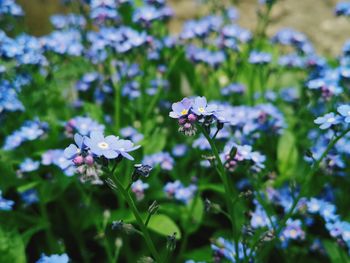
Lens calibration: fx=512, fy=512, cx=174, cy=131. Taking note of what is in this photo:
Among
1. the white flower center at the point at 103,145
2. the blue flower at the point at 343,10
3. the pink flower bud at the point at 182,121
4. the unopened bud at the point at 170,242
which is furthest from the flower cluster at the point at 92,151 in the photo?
the blue flower at the point at 343,10

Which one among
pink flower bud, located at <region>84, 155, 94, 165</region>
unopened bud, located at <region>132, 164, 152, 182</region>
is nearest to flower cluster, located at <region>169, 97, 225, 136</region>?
unopened bud, located at <region>132, 164, 152, 182</region>

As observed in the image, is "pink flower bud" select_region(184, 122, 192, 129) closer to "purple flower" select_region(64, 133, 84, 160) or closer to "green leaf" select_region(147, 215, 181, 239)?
"purple flower" select_region(64, 133, 84, 160)

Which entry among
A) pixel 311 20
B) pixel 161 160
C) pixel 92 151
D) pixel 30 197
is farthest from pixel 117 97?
pixel 311 20

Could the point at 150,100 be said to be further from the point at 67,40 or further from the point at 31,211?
the point at 31,211

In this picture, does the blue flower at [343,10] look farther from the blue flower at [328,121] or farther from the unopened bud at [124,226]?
A: the unopened bud at [124,226]

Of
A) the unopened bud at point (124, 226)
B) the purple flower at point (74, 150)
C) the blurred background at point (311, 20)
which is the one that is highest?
the blurred background at point (311, 20)

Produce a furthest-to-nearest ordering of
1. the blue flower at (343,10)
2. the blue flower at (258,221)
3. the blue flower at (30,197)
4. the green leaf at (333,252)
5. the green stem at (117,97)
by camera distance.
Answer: the blue flower at (343,10) < the green stem at (117,97) < the blue flower at (30,197) < the green leaf at (333,252) < the blue flower at (258,221)

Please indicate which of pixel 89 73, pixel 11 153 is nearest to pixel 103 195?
pixel 11 153
